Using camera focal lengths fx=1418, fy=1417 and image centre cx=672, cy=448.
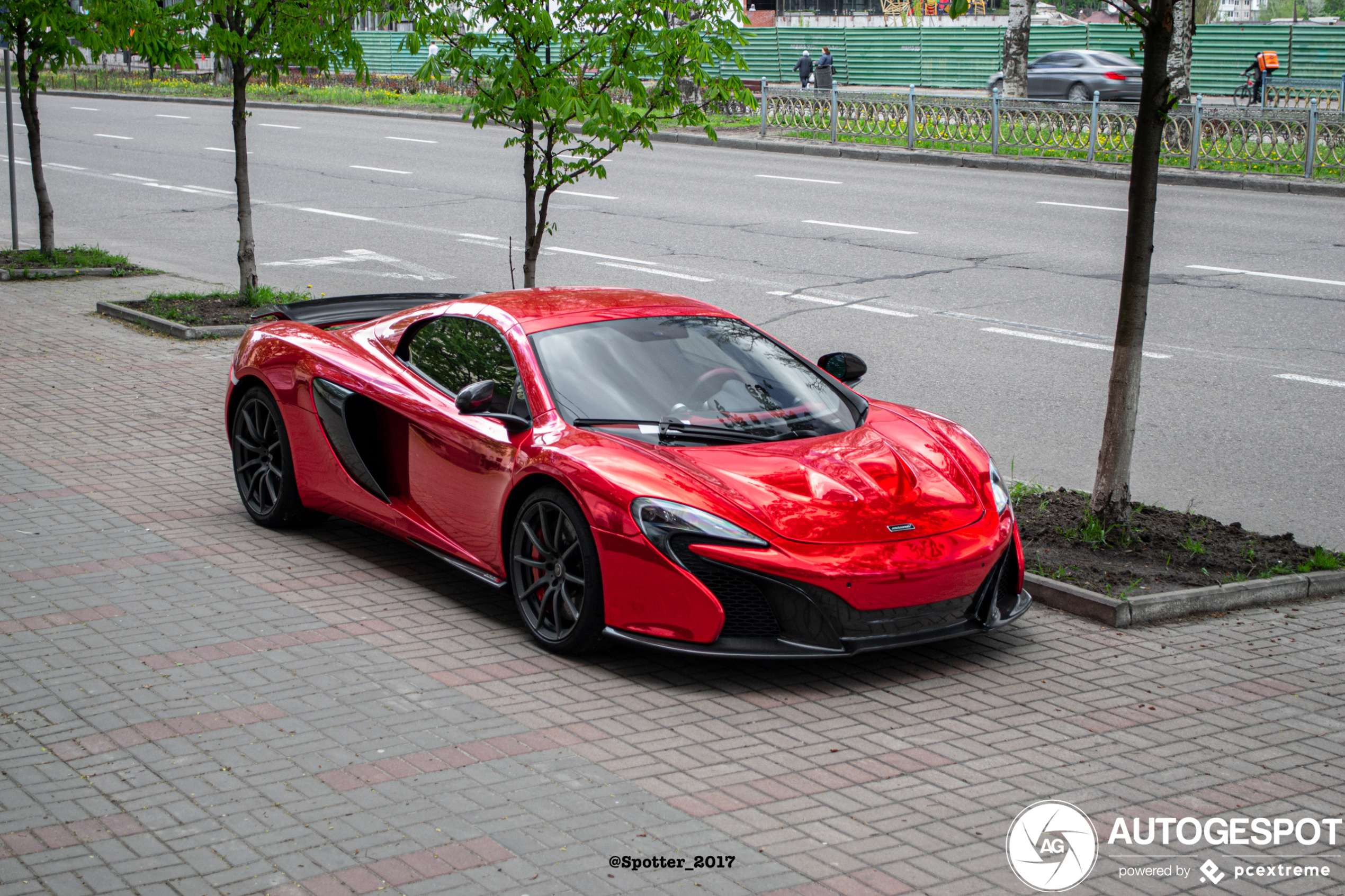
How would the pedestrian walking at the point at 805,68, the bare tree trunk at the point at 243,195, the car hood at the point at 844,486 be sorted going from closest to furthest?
the car hood at the point at 844,486, the bare tree trunk at the point at 243,195, the pedestrian walking at the point at 805,68

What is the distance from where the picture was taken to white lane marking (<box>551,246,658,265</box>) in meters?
16.0

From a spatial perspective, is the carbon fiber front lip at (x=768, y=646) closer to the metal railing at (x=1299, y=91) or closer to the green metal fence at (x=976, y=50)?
the metal railing at (x=1299, y=91)

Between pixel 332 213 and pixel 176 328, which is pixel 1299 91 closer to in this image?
pixel 332 213

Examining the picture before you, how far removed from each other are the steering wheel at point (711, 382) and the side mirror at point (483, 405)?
0.71 meters

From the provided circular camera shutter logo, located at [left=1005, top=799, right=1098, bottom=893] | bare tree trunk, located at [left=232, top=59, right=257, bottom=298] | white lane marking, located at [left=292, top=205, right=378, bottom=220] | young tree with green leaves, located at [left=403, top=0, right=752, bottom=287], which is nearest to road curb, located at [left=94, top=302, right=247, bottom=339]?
bare tree trunk, located at [left=232, top=59, right=257, bottom=298]

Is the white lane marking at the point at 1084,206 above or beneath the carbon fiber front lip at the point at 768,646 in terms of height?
above

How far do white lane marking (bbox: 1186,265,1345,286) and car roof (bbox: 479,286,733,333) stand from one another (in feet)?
32.8

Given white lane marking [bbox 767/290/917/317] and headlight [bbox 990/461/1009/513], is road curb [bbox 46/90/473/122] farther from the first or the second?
headlight [bbox 990/461/1009/513]

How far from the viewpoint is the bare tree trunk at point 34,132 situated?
50.3ft

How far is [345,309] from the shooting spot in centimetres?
785

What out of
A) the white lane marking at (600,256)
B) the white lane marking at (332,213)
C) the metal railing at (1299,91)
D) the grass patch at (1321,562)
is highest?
the metal railing at (1299,91)

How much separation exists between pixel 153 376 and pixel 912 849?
838cm

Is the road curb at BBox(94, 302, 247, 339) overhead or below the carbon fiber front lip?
overhead

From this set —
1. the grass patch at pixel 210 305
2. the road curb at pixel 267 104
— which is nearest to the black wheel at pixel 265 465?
the grass patch at pixel 210 305
